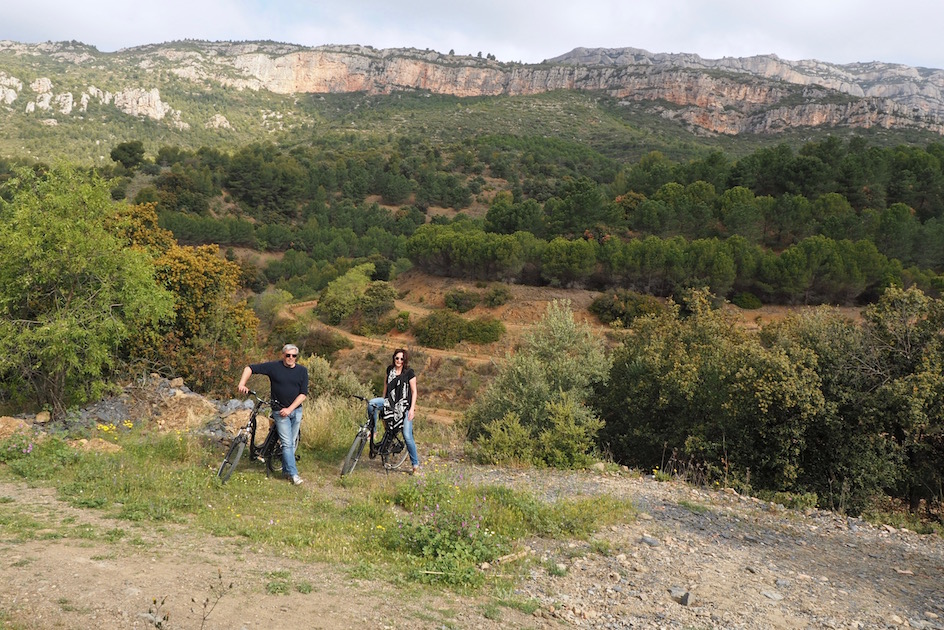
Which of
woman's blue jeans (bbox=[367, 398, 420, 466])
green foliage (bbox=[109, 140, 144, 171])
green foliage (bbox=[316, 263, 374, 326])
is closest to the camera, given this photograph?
woman's blue jeans (bbox=[367, 398, 420, 466])

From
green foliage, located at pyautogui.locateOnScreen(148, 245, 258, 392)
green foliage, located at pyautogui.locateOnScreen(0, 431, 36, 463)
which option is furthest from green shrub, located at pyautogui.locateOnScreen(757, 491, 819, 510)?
green foliage, located at pyautogui.locateOnScreen(148, 245, 258, 392)

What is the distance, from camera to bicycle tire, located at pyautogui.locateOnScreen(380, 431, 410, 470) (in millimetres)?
7648

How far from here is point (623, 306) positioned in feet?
115

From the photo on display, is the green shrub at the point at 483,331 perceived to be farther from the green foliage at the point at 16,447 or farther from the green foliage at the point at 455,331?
the green foliage at the point at 16,447

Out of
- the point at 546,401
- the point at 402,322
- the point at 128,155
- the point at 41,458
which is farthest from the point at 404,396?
the point at 128,155

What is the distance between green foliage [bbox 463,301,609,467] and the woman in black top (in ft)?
6.18

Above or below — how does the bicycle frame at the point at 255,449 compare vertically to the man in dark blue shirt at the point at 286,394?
below

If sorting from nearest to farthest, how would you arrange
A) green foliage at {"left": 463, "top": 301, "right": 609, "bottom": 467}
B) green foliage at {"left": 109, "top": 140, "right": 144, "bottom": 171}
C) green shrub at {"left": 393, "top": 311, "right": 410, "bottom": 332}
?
green foliage at {"left": 463, "top": 301, "right": 609, "bottom": 467}
green shrub at {"left": 393, "top": 311, "right": 410, "bottom": 332}
green foliage at {"left": 109, "top": 140, "right": 144, "bottom": 171}

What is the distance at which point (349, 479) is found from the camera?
7000 millimetres

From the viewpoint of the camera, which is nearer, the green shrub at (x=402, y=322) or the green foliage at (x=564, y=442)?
the green foliage at (x=564, y=442)

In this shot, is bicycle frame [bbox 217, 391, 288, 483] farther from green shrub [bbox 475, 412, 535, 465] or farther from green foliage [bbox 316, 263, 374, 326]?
green foliage [bbox 316, 263, 374, 326]

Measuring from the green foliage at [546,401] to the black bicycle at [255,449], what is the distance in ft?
10.8

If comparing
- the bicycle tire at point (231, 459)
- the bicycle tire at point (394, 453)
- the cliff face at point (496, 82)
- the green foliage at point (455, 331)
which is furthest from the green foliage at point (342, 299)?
the cliff face at point (496, 82)

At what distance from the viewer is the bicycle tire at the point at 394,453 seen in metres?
7.65
